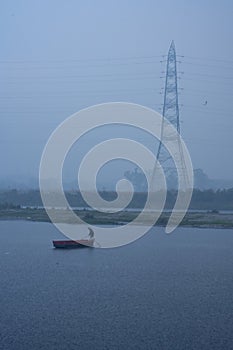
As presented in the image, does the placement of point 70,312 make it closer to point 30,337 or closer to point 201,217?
point 30,337

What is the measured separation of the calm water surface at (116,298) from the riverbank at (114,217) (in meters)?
10.4

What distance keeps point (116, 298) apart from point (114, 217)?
2511 centimetres

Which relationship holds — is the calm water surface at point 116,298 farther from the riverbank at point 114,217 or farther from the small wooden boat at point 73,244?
the riverbank at point 114,217

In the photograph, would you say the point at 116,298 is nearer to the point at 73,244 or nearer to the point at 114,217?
the point at 73,244

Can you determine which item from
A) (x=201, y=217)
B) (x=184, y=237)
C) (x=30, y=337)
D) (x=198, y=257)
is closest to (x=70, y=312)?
(x=30, y=337)

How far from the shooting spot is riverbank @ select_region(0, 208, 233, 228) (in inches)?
1312

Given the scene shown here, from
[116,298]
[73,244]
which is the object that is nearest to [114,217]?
[73,244]

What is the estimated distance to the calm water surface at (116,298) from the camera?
8.68 meters

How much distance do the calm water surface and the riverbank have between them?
1042 cm

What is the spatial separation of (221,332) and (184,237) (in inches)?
731

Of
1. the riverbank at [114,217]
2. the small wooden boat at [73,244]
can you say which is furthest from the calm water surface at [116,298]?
the riverbank at [114,217]

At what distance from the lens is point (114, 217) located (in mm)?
37094

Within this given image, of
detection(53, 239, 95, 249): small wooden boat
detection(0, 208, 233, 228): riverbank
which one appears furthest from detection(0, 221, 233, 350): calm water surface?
detection(0, 208, 233, 228): riverbank

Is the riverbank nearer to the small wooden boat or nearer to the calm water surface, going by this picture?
the calm water surface
